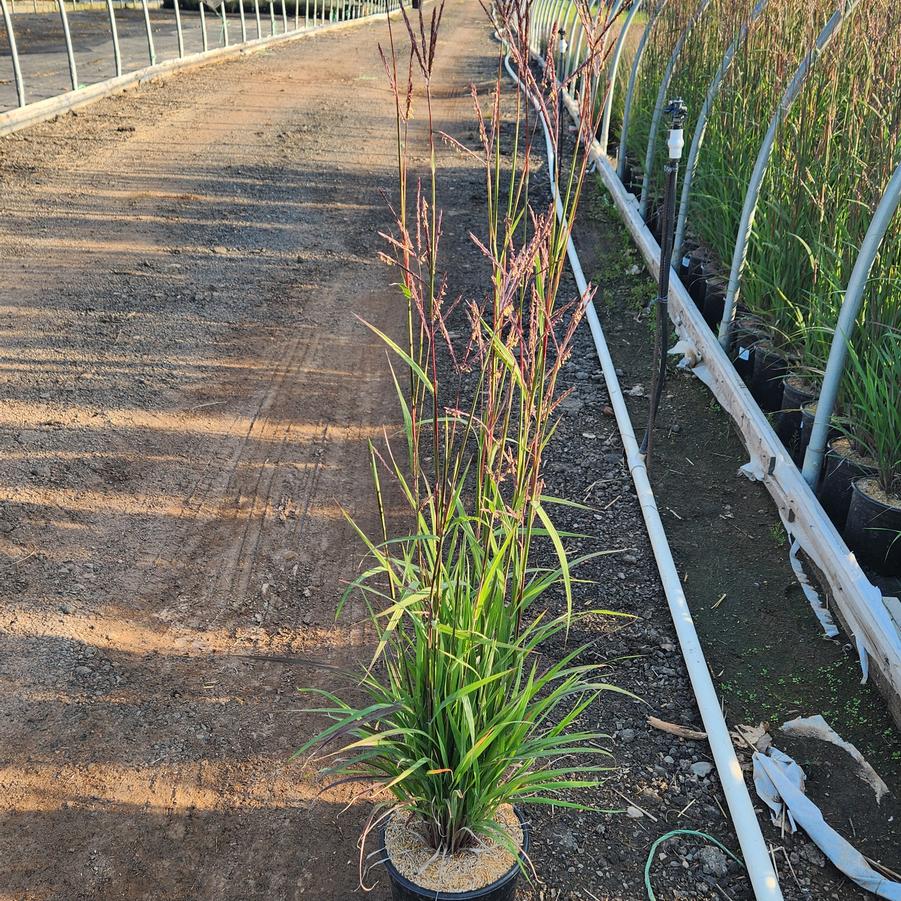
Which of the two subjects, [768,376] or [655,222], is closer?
[768,376]

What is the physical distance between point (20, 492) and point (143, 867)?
6.09 ft

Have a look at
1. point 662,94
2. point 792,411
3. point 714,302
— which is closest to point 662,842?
point 792,411

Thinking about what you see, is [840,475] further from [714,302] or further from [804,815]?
[714,302]

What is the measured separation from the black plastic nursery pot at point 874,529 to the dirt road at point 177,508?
1.69m

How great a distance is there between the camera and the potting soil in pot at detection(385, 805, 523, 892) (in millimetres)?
1854

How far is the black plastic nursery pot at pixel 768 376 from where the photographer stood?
3.86 metres

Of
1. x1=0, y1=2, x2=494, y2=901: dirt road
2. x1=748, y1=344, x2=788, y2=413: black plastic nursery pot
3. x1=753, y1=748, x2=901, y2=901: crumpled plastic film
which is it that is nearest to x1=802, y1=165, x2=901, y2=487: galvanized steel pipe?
x1=748, y1=344, x2=788, y2=413: black plastic nursery pot

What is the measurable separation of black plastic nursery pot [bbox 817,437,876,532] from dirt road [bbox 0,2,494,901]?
1716 mm

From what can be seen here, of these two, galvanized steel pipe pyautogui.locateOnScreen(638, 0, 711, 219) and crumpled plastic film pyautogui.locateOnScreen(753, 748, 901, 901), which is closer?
crumpled plastic film pyautogui.locateOnScreen(753, 748, 901, 901)

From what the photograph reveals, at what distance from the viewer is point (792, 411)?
3.62 m

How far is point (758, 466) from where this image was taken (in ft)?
12.1

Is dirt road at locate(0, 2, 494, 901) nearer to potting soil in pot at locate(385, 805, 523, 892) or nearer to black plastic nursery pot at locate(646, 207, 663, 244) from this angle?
potting soil in pot at locate(385, 805, 523, 892)

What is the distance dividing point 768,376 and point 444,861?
2735 mm

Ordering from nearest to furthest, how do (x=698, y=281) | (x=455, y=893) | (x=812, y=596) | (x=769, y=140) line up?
1. (x=455, y=893)
2. (x=812, y=596)
3. (x=769, y=140)
4. (x=698, y=281)
